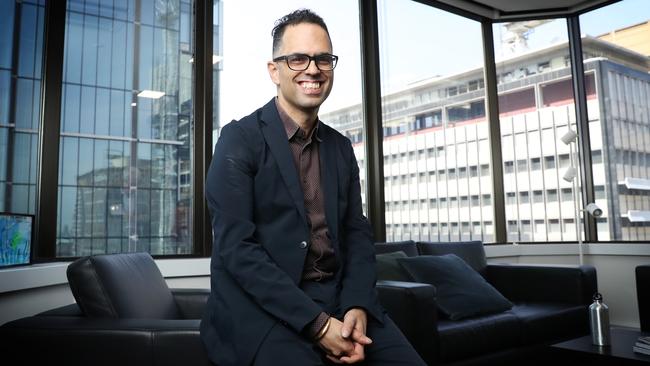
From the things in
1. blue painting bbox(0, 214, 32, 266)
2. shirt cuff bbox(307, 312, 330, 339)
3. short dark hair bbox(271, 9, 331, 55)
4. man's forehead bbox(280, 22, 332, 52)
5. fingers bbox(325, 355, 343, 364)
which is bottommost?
fingers bbox(325, 355, 343, 364)

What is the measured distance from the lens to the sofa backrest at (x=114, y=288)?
1.66m

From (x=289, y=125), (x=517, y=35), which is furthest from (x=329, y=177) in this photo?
(x=517, y=35)

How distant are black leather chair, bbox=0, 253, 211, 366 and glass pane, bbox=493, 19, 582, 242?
3.91 meters

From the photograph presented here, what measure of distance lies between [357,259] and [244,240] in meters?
0.36

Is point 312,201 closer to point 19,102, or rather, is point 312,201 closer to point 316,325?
point 316,325

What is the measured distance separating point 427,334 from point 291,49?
1563 millimetres

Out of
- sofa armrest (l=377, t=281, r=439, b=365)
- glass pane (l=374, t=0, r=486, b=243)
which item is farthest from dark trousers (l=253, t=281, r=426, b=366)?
glass pane (l=374, t=0, r=486, b=243)

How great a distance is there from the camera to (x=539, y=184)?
184 inches

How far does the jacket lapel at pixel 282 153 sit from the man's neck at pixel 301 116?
0.04 meters

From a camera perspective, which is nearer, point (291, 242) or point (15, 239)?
point (291, 242)

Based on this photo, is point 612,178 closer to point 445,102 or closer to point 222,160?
point 445,102

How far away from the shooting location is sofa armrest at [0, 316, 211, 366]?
143cm

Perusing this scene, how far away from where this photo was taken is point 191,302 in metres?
2.21

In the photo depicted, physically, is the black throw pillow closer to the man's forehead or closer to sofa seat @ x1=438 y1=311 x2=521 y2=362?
sofa seat @ x1=438 y1=311 x2=521 y2=362
